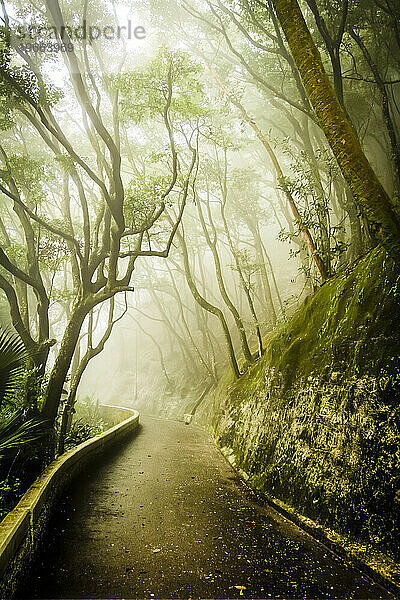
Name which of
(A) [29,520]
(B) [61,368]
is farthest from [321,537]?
(B) [61,368]

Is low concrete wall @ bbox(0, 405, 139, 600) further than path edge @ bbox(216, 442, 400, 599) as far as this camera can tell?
No

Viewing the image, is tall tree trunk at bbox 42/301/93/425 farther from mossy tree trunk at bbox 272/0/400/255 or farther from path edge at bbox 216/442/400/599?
mossy tree trunk at bbox 272/0/400/255

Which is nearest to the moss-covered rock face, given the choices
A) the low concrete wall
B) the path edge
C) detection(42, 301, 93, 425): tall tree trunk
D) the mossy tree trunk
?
the path edge

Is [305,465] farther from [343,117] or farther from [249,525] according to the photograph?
[343,117]

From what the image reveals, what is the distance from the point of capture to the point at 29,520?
3477 millimetres

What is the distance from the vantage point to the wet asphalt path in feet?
9.82

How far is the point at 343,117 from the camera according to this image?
183 inches

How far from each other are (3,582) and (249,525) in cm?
288

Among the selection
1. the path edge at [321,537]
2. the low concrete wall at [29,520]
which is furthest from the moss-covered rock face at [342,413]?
the low concrete wall at [29,520]

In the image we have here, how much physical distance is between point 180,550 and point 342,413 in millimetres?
2402

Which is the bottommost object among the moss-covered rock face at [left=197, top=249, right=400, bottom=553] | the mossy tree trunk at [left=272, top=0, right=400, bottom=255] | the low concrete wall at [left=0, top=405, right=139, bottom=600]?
the low concrete wall at [left=0, top=405, right=139, bottom=600]

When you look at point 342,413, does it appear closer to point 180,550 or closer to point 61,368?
point 180,550

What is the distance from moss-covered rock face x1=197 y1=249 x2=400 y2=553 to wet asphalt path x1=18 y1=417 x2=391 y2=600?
0.47 m

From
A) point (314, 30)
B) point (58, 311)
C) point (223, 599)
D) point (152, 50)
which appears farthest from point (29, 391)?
point (58, 311)
